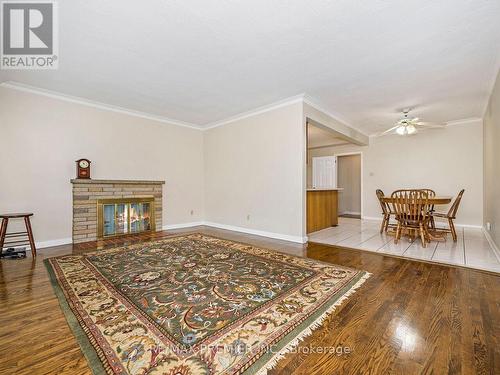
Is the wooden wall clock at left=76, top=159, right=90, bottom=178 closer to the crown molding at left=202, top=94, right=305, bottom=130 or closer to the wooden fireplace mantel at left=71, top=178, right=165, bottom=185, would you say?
the wooden fireplace mantel at left=71, top=178, right=165, bottom=185

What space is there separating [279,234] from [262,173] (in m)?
1.23

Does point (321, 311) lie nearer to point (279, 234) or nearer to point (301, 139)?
point (279, 234)

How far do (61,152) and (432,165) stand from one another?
806cm

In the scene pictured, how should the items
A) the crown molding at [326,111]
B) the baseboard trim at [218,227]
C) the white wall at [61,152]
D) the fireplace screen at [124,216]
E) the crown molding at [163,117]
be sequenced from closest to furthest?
the white wall at [61,152], the crown molding at [163,117], the baseboard trim at [218,227], the crown molding at [326,111], the fireplace screen at [124,216]

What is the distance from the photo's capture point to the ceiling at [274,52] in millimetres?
2033

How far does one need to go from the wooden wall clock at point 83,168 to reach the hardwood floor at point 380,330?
193 centimetres

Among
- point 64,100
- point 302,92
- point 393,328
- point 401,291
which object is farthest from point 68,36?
point 401,291

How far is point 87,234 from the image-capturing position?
4.04m

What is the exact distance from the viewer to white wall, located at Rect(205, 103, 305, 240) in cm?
397

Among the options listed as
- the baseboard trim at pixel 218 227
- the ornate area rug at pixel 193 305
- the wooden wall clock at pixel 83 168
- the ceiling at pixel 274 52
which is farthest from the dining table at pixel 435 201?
the wooden wall clock at pixel 83 168

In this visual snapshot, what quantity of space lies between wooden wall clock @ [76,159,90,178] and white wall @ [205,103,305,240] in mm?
2532

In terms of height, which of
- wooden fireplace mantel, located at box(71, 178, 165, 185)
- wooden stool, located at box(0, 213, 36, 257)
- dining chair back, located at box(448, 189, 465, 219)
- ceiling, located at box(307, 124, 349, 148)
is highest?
ceiling, located at box(307, 124, 349, 148)

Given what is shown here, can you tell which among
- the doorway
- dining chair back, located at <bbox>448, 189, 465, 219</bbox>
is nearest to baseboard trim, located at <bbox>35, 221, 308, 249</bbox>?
dining chair back, located at <bbox>448, 189, 465, 219</bbox>

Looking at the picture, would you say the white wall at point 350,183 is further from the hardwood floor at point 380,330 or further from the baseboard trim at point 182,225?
the hardwood floor at point 380,330
